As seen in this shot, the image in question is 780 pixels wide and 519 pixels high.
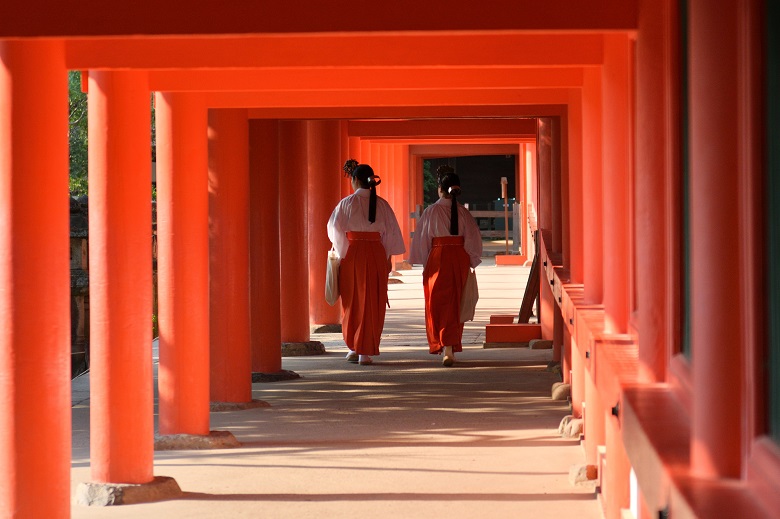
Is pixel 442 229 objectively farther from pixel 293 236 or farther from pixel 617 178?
pixel 617 178

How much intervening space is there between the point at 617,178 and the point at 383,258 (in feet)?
19.3

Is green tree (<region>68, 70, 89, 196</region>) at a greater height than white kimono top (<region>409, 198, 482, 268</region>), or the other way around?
green tree (<region>68, 70, 89, 196</region>)

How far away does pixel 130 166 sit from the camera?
5.22m

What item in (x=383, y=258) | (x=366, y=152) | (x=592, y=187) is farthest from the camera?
(x=366, y=152)

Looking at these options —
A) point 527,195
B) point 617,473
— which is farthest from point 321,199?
point 527,195

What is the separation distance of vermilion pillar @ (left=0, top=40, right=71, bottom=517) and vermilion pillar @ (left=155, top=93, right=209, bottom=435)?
1911 mm

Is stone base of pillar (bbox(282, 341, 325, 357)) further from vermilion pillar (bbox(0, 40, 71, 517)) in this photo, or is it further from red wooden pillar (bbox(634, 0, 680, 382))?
red wooden pillar (bbox(634, 0, 680, 382))

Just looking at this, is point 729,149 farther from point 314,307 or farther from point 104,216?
point 314,307

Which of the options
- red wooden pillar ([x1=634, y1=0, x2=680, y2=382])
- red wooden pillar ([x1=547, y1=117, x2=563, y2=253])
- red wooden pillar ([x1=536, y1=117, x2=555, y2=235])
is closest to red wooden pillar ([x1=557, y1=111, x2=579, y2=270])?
red wooden pillar ([x1=547, y1=117, x2=563, y2=253])

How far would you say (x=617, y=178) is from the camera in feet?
15.4

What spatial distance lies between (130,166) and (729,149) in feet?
11.6

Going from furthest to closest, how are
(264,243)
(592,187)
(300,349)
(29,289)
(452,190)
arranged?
(300,349)
(452,190)
(264,243)
(592,187)
(29,289)

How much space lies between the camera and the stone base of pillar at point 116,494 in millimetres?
5273

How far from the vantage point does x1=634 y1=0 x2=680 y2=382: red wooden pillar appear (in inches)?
126
